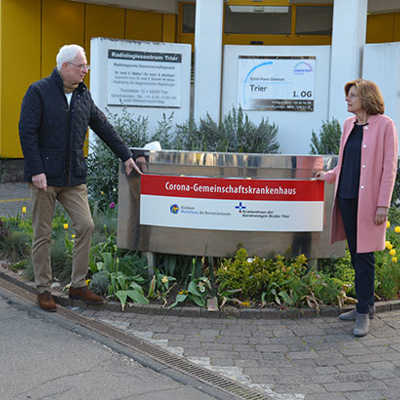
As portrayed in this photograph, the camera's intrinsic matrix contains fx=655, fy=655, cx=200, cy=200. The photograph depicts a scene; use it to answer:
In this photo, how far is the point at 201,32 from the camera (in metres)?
9.10

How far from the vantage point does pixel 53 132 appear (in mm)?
5020

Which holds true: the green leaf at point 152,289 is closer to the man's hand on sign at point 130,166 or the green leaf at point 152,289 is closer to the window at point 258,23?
the man's hand on sign at point 130,166

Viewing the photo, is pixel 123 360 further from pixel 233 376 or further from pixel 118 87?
pixel 118 87

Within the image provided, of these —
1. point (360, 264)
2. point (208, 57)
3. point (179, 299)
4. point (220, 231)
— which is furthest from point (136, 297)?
point (208, 57)

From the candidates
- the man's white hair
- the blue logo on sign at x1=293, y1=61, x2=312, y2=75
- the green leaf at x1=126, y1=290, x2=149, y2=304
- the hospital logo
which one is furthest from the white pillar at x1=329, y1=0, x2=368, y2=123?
the man's white hair

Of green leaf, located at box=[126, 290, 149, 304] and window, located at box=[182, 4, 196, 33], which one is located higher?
window, located at box=[182, 4, 196, 33]

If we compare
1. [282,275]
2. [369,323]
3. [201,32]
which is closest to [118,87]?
[201,32]

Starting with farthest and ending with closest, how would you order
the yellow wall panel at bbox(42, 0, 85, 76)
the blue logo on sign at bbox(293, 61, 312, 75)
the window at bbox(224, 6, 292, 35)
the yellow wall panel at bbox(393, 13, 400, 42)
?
the yellow wall panel at bbox(393, 13, 400, 42), the window at bbox(224, 6, 292, 35), the yellow wall panel at bbox(42, 0, 85, 76), the blue logo on sign at bbox(293, 61, 312, 75)

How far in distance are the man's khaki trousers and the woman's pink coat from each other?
2.13m

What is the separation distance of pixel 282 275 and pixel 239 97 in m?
4.36

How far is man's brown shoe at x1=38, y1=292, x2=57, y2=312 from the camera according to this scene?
5.22 meters

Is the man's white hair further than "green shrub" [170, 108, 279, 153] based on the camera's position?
No

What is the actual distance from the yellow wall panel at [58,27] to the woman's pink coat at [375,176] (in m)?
10.1

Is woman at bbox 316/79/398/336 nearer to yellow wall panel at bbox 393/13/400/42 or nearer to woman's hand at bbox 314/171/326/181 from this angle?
woman's hand at bbox 314/171/326/181
